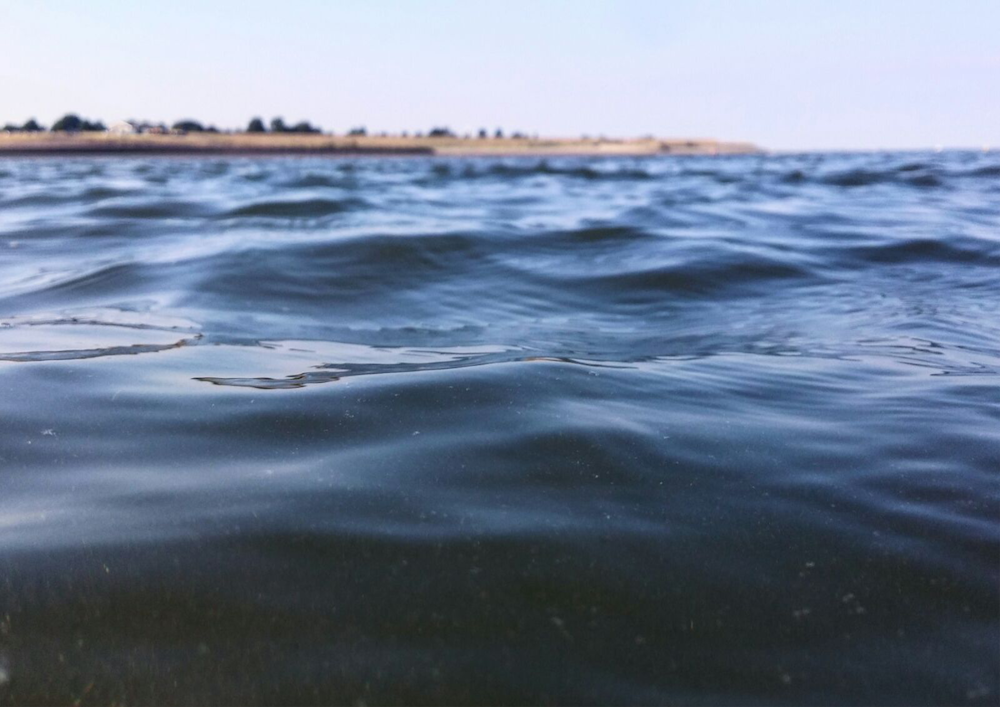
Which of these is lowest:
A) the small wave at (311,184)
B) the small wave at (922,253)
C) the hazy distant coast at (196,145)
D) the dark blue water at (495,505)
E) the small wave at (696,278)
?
the dark blue water at (495,505)

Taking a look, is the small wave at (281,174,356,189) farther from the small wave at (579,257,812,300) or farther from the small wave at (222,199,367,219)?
the small wave at (579,257,812,300)

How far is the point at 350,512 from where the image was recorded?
5.78 feet

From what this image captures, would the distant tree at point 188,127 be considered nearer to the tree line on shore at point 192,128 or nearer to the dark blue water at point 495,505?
the tree line on shore at point 192,128

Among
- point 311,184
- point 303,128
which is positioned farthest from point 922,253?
point 303,128

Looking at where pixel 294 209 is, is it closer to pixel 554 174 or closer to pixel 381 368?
A: pixel 381 368

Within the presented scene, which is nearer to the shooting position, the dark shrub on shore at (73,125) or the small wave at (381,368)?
the small wave at (381,368)

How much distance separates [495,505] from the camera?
1.81 metres

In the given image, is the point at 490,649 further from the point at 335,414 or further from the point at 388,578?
the point at 335,414

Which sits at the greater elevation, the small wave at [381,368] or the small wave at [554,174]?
the small wave at [554,174]

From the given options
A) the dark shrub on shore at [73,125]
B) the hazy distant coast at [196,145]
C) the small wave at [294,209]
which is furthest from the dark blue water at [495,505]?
the dark shrub on shore at [73,125]

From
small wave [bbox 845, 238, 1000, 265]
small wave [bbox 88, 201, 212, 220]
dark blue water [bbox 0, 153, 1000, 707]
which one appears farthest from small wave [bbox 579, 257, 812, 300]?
small wave [bbox 88, 201, 212, 220]

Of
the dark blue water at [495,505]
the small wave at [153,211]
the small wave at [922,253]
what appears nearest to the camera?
the dark blue water at [495,505]

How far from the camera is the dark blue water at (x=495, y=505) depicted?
4.32 feet

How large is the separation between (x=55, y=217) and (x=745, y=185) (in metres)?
12.0
